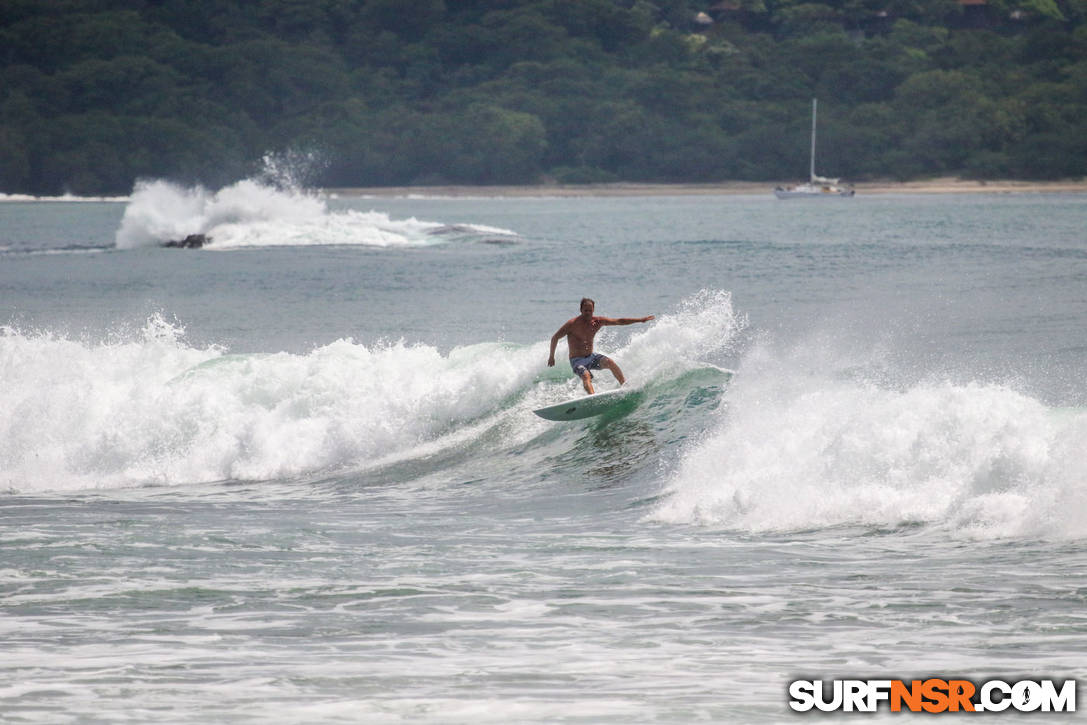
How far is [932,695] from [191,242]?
203ft

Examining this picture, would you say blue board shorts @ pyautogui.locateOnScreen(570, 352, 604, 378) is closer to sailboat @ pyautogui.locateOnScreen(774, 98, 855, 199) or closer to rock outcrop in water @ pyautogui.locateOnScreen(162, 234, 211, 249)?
rock outcrop in water @ pyautogui.locateOnScreen(162, 234, 211, 249)

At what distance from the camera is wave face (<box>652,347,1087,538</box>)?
41.8 feet

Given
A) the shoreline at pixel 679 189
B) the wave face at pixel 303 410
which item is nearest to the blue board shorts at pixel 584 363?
the wave face at pixel 303 410

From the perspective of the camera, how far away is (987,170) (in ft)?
429

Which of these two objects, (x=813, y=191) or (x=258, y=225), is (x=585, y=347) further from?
(x=813, y=191)

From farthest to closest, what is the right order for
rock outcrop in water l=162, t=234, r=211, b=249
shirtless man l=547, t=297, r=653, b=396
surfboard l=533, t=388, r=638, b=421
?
rock outcrop in water l=162, t=234, r=211, b=249
shirtless man l=547, t=297, r=653, b=396
surfboard l=533, t=388, r=638, b=421

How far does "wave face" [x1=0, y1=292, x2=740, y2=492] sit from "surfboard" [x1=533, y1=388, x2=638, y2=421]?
49 cm

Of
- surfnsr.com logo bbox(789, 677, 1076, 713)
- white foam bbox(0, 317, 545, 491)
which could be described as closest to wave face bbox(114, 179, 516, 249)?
white foam bbox(0, 317, 545, 491)

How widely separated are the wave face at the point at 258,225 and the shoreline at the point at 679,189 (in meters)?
68.5

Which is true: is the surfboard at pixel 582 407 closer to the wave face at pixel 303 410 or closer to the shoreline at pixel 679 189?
the wave face at pixel 303 410

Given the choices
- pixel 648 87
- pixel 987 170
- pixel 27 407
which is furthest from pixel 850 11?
pixel 27 407

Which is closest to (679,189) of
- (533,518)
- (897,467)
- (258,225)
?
(258,225)

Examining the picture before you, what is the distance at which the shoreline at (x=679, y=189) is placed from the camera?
12875 centimetres

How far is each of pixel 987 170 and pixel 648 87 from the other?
3941 cm
